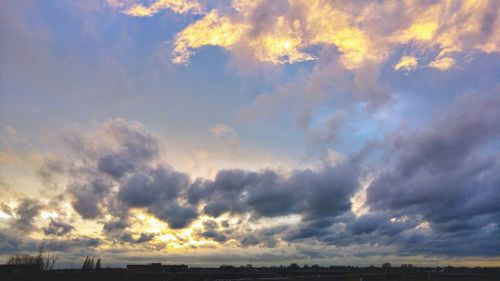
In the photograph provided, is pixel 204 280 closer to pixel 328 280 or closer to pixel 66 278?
pixel 66 278

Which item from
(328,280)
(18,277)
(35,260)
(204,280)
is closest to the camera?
Answer: (18,277)

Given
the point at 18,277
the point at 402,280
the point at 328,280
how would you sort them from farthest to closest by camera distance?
the point at 402,280
the point at 328,280
the point at 18,277

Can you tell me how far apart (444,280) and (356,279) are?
41.4 metres

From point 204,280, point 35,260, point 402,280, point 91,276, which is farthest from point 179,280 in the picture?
point 35,260

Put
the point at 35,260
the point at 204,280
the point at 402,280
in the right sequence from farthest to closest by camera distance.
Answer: the point at 35,260 < the point at 402,280 < the point at 204,280

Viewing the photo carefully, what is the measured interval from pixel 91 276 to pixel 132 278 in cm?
1097

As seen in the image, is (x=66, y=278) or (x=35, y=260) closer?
(x=66, y=278)

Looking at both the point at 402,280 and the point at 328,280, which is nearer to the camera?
the point at 328,280

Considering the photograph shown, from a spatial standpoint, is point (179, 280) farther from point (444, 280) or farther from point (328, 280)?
point (444, 280)

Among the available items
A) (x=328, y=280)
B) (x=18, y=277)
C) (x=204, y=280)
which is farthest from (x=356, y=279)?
(x=18, y=277)

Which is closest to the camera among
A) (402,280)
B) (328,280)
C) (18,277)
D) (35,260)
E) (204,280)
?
(18,277)

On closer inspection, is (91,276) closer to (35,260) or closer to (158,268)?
(158,268)

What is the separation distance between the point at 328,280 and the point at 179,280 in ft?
162

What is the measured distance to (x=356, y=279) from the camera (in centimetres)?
13525
